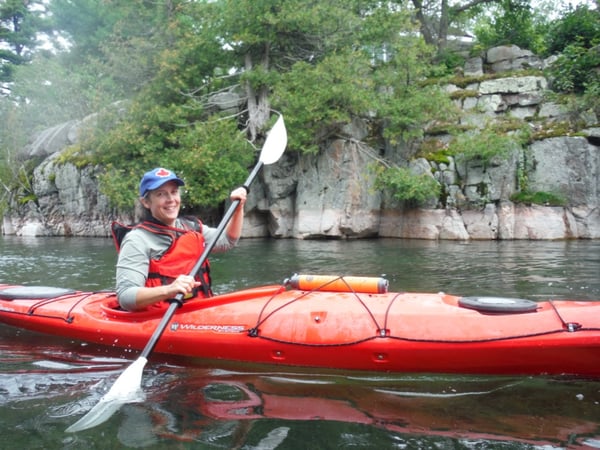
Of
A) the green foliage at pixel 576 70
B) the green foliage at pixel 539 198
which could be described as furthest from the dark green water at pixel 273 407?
the green foliage at pixel 576 70

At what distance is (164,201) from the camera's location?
3221 millimetres

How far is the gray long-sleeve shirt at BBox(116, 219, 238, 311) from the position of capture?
10.1 ft

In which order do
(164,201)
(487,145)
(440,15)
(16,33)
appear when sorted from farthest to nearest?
(16,33)
(440,15)
(487,145)
(164,201)

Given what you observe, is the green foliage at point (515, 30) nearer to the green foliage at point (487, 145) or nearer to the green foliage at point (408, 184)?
the green foliage at point (487, 145)


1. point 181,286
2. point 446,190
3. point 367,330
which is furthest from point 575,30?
point 181,286

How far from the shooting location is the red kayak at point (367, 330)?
2.63m

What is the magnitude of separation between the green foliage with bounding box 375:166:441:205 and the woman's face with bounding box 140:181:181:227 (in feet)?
31.1

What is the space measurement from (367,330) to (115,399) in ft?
4.73

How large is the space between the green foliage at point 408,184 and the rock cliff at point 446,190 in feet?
1.29

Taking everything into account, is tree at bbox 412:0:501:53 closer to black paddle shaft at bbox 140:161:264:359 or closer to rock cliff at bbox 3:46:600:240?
rock cliff at bbox 3:46:600:240

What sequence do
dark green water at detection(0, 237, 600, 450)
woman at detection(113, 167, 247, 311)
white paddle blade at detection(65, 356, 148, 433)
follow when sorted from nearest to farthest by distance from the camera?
dark green water at detection(0, 237, 600, 450) → white paddle blade at detection(65, 356, 148, 433) → woman at detection(113, 167, 247, 311)

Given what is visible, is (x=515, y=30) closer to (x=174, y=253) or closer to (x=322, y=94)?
(x=322, y=94)

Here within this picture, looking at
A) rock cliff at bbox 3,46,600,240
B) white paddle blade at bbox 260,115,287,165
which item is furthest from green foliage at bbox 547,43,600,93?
white paddle blade at bbox 260,115,287,165

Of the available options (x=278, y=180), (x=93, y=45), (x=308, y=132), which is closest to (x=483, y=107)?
(x=308, y=132)
